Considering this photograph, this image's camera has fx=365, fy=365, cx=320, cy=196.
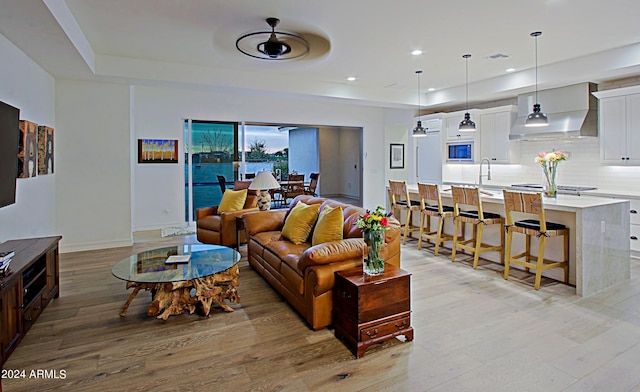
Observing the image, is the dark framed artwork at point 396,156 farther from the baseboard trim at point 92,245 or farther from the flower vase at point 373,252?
the flower vase at point 373,252

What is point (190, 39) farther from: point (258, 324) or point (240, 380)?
point (240, 380)

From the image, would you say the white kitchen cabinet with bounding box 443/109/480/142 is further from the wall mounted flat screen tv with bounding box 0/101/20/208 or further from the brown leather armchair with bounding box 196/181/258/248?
the wall mounted flat screen tv with bounding box 0/101/20/208

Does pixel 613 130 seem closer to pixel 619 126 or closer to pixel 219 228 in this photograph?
pixel 619 126

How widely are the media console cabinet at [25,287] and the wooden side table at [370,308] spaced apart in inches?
89.0

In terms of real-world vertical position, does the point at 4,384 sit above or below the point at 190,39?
below

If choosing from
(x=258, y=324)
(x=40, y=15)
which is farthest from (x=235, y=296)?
(x=40, y=15)

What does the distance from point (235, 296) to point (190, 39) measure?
3.11 meters

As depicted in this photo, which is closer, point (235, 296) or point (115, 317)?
point (115, 317)

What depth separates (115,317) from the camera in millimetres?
3246

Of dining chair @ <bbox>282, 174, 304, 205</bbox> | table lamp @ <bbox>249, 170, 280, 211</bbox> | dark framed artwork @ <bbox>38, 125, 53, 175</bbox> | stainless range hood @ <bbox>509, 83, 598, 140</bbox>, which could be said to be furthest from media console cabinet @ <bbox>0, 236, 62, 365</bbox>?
stainless range hood @ <bbox>509, 83, 598, 140</bbox>

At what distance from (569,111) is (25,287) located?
23.8 ft

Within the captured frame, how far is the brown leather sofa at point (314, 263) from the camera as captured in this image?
113 inches

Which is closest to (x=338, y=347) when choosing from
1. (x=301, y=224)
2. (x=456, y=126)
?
(x=301, y=224)

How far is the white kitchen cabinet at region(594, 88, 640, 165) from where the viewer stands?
5062 millimetres
